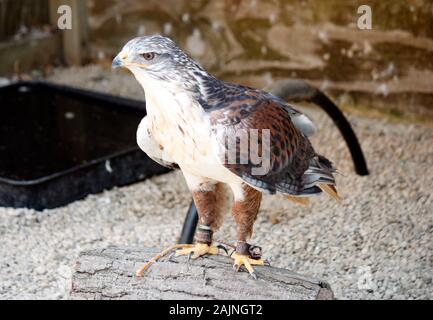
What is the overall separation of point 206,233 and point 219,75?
232 centimetres

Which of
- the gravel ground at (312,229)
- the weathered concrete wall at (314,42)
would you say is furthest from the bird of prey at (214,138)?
the weathered concrete wall at (314,42)

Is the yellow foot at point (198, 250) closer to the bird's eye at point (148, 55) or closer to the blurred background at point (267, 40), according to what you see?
the bird's eye at point (148, 55)

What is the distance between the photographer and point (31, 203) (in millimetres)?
3117

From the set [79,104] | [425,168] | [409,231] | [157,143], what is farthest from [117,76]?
[157,143]

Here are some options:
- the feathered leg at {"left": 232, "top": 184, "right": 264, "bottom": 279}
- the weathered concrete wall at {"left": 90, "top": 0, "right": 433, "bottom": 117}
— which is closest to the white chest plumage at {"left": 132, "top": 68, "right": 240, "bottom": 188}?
the feathered leg at {"left": 232, "top": 184, "right": 264, "bottom": 279}

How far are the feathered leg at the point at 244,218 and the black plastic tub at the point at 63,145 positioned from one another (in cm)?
128

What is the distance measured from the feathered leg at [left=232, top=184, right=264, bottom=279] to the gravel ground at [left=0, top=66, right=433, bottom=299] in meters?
0.61

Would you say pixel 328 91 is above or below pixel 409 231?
above

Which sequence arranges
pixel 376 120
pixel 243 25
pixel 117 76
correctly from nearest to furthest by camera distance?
pixel 376 120 < pixel 243 25 < pixel 117 76

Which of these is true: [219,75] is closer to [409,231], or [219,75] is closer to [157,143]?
[409,231]

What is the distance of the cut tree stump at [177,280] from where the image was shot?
1955 mm

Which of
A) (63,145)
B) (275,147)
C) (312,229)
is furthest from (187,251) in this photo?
(63,145)

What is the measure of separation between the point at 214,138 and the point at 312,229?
117 cm

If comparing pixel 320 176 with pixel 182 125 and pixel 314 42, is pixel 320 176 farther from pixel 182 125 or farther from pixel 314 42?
pixel 314 42
